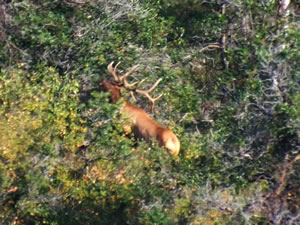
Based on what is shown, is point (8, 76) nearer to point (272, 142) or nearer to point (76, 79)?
point (76, 79)

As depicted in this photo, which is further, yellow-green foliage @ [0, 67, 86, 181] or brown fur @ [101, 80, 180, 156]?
brown fur @ [101, 80, 180, 156]

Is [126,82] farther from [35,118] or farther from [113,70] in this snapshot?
[35,118]

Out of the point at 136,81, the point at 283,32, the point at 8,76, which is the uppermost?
the point at 283,32

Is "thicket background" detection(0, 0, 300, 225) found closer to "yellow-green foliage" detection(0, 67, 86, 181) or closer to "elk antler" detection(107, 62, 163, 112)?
"yellow-green foliage" detection(0, 67, 86, 181)

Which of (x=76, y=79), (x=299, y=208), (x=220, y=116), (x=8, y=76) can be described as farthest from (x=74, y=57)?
(x=299, y=208)

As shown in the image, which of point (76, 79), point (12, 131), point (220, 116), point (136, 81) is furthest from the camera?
point (136, 81)

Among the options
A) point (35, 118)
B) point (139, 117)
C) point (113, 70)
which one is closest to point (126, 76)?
point (113, 70)

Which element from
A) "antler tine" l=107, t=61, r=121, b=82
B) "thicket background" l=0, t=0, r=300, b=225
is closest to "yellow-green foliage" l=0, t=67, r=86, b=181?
"thicket background" l=0, t=0, r=300, b=225
